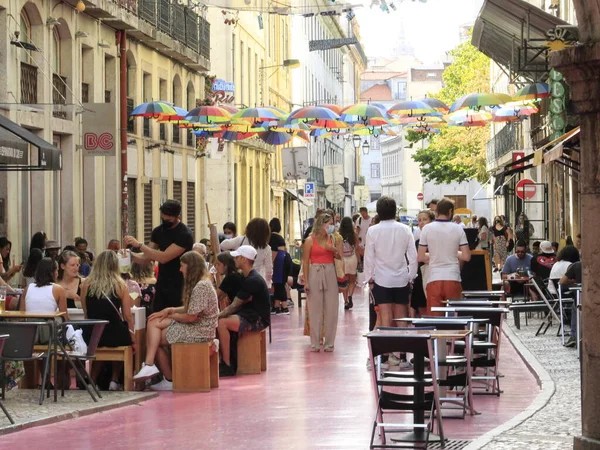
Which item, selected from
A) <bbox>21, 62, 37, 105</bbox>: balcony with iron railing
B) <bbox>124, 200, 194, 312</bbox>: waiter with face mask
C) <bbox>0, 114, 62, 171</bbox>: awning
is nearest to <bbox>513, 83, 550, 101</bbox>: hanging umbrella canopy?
<bbox>21, 62, 37, 105</bbox>: balcony with iron railing

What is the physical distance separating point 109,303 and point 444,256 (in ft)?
12.4

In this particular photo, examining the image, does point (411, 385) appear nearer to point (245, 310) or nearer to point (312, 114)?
point (245, 310)

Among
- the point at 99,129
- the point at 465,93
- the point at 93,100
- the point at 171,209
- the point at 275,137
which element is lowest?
the point at 171,209

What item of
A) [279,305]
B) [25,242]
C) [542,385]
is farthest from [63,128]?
[542,385]

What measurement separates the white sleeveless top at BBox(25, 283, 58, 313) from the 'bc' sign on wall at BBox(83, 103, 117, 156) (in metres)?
11.4

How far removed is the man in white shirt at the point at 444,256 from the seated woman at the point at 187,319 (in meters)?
2.53

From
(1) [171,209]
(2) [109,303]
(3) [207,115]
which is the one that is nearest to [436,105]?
(3) [207,115]

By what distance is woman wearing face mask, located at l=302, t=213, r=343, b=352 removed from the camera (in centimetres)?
1962

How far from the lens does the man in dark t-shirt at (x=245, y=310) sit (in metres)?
17.0

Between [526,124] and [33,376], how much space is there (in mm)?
40516

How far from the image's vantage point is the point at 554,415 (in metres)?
12.6

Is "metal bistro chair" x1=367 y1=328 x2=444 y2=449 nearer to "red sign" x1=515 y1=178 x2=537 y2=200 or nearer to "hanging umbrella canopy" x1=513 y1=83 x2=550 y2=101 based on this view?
"hanging umbrella canopy" x1=513 y1=83 x2=550 y2=101

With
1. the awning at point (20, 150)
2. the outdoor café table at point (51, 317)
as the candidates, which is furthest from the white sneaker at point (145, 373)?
the awning at point (20, 150)

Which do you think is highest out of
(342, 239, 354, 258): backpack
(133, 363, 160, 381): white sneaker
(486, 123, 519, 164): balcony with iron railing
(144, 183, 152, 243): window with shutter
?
(486, 123, 519, 164): balcony with iron railing
